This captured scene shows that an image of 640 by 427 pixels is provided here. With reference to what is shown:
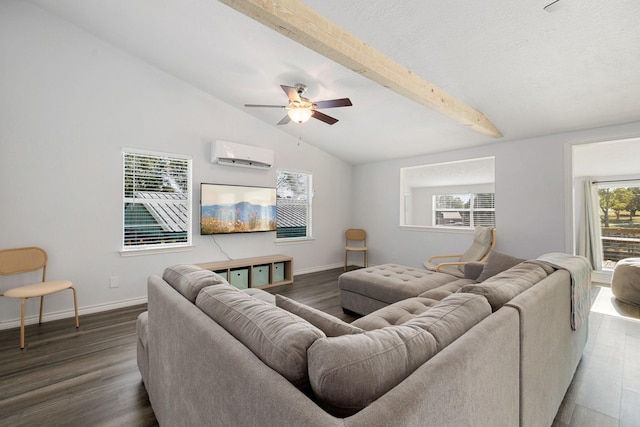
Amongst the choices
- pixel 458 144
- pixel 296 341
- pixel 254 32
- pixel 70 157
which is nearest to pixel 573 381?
pixel 296 341

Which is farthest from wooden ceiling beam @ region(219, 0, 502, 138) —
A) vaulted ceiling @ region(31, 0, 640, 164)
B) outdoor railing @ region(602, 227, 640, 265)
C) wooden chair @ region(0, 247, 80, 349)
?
outdoor railing @ region(602, 227, 640, 265)

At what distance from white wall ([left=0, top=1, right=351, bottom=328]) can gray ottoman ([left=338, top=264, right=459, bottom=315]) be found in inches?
88.4

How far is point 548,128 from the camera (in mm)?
3521

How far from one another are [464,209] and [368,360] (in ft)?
25.2

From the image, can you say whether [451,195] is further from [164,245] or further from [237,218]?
[164,245]

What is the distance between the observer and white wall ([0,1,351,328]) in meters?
2.89

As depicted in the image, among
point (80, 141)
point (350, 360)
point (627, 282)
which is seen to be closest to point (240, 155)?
point (80, 141)

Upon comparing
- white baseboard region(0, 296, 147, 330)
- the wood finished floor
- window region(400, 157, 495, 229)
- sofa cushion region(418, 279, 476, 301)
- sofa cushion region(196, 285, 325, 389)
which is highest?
window region(400, 157, 495, 229)

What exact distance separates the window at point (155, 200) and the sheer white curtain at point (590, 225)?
6.88m

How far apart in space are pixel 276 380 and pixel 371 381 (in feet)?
0.80

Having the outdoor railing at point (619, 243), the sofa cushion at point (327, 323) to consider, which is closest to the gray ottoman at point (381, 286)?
the sofa cushion at point (327, 323)

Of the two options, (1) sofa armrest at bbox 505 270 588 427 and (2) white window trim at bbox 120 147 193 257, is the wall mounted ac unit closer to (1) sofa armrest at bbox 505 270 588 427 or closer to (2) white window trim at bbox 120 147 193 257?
(2) white window trim at bbox 120 147 193 257

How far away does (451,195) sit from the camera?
7.65m

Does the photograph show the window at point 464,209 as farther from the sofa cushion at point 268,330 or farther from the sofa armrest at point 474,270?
the sofa cushion at point 268,330
